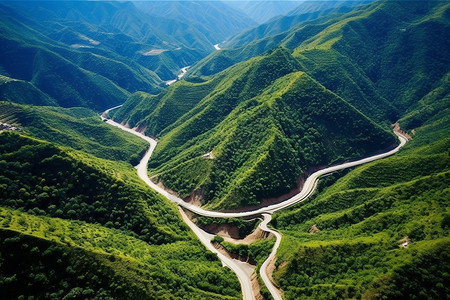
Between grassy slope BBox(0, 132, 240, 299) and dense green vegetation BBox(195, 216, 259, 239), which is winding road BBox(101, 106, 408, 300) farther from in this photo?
grassy slope BBox(0, 132, 240, 299)

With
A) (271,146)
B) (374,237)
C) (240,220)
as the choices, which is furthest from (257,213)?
(374,237)

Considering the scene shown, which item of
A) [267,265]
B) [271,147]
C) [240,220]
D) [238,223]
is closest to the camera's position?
[267,265]

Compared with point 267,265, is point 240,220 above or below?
below

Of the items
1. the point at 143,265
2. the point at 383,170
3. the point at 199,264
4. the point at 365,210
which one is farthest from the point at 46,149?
the point at 383,170

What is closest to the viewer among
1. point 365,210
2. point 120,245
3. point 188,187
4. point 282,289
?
point 282,289

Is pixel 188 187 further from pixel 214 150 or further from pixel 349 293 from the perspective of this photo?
pixel 349 293

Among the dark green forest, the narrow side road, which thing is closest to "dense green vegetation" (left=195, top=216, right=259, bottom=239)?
the dark green forest

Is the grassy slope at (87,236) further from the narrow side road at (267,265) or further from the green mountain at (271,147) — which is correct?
the green mountain at (271,147)

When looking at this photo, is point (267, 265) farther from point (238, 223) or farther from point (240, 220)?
point (240, 220)
